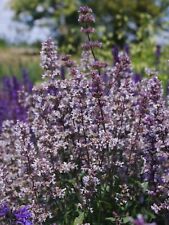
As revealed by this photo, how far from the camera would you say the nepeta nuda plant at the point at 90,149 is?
12.0 feet

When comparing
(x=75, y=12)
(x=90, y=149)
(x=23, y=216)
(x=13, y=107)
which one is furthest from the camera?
(x=75, y=12)

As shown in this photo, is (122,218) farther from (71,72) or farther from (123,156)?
(71,72)

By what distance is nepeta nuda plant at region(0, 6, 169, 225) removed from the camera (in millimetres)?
3656

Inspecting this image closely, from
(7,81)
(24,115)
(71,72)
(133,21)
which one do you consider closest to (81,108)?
(71,72)

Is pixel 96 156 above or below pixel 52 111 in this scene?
below

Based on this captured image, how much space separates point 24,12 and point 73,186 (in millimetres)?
28490

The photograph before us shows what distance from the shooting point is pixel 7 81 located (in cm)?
762

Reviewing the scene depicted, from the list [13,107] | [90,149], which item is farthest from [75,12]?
[90,149]

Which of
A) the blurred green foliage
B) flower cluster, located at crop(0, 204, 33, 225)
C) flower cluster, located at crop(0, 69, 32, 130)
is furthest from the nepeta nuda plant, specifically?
the blurred green foliage

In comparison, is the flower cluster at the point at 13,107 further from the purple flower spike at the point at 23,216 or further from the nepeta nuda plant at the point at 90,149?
the purple flower spike at the point at 23,216

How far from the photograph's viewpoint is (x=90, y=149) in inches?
157

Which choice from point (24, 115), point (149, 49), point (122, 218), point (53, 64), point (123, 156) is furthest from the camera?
point (149, 49)

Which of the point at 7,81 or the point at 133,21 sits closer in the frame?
the point at 7,81

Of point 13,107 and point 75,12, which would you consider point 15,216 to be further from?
point 75,12
